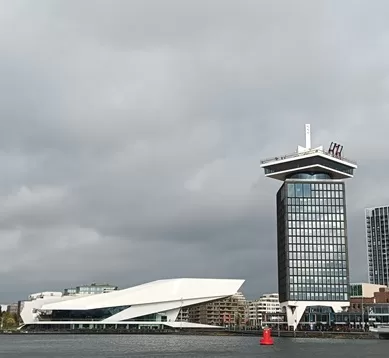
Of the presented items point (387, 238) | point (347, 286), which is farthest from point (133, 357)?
point (387, 238)

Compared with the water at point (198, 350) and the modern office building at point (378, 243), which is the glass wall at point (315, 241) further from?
the modern office building at point (378, 243)

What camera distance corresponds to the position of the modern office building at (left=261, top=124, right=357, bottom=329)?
378ft

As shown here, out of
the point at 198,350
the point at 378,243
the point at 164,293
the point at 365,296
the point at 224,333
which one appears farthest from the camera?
the point at 378,243

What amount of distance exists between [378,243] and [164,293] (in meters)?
80.8

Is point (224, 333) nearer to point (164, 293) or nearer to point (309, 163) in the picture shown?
point (164, 293)

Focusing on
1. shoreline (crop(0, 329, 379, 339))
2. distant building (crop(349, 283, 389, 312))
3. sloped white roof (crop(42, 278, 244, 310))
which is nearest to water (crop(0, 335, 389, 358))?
shoreline (crop(0, 329, 379, 339))

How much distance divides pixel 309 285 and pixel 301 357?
62.9 meters

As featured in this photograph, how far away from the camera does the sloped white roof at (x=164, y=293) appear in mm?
123938

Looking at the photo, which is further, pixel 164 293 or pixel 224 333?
pixel 164 293

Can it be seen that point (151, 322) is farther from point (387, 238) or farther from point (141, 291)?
point (387, 238)

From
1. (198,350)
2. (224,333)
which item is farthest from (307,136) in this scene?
(198,350)

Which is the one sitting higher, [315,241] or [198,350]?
[315,241]

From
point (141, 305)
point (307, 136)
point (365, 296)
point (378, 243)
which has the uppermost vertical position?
point (307, 136)

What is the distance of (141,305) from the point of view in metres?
126
